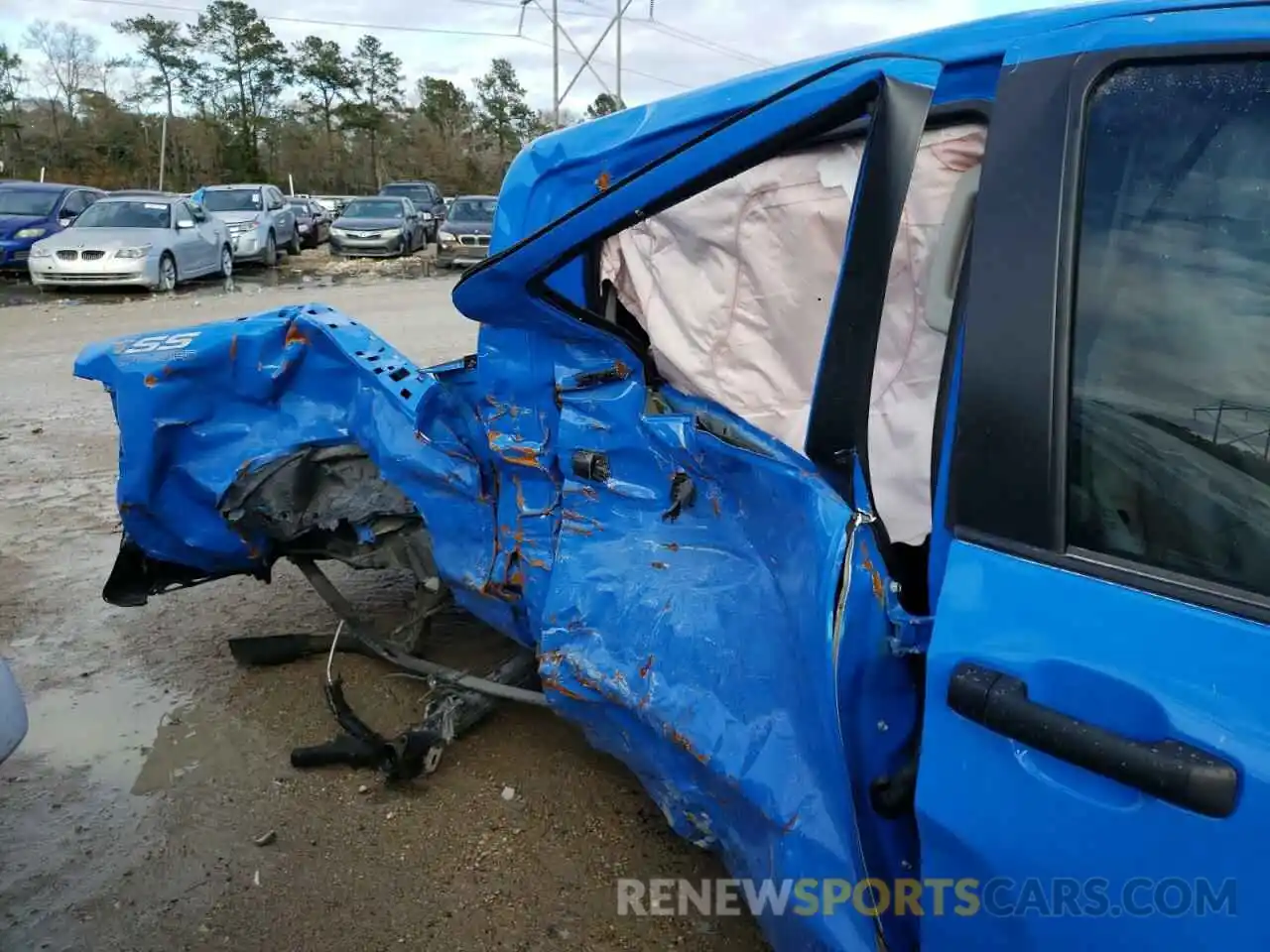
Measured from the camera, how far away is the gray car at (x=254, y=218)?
20062 mm

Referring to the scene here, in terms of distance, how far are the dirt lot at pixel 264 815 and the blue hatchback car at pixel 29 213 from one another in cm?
1482

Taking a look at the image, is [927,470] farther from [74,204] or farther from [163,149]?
[163,149]

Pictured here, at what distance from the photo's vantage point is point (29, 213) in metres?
17.5

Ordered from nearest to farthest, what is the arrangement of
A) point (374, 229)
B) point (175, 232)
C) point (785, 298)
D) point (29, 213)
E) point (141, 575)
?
point (785, 298), point (141, 575), point (175, 232), point (29, 213), point (374, 229)

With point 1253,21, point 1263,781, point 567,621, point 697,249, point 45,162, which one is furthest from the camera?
point 45,162

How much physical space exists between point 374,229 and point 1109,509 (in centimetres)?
2254

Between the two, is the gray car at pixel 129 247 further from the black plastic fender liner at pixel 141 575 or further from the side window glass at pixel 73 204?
the black plastic fender liner at pixel 141 575

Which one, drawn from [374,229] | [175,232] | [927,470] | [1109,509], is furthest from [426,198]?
[1109,509]

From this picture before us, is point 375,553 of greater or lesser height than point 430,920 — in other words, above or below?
above

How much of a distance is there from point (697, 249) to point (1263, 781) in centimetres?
198

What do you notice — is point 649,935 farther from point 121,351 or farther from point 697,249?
point 121,351

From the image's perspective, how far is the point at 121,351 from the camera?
135 inches

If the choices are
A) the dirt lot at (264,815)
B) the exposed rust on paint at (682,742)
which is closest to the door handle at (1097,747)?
the exposed rust on paint at (682,742)

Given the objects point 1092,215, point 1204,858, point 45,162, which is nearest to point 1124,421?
point 1092,215
